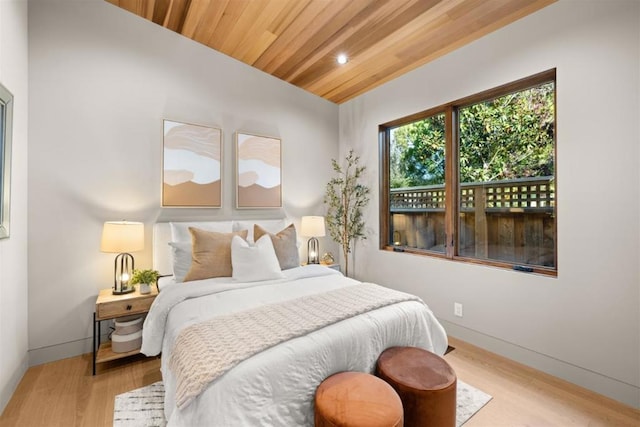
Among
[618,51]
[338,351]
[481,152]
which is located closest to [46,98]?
[338,351]

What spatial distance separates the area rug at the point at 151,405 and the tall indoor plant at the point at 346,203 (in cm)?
220

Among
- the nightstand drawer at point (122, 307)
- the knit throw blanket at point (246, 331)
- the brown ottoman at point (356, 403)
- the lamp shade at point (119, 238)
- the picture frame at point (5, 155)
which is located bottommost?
the brown ottoman at point (356, 403)

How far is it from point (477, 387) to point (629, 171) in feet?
5.90

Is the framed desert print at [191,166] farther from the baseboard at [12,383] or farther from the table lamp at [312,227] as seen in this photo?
the baseboard at [12,383]

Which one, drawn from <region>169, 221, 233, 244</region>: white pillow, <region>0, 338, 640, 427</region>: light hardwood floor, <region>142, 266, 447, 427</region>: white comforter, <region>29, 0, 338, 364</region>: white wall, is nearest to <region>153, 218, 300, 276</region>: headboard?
<region>169, 221, 233, 244</region>: white pillow

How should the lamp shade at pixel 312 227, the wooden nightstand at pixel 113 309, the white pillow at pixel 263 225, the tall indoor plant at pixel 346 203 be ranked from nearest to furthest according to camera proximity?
1. the wooden nightstand at pixel 113 309
2. the white pillow at pixel 263 225
3. the lamp shade at pixel 312 227
4. the tall indoor plant at pixel 346 203

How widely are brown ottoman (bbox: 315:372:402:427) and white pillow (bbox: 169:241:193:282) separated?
1684mm

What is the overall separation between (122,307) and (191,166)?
4.84ft

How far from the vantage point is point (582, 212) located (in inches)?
84.9

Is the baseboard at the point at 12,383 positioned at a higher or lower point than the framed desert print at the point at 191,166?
lower

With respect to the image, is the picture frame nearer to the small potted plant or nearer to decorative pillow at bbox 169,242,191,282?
the small potted plant

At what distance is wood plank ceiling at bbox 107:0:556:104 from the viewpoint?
2420 millimetres

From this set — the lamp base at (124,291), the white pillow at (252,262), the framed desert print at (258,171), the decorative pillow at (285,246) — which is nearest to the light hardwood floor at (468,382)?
the lamp base at (124,291)

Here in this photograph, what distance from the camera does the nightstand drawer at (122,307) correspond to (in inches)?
91.7
